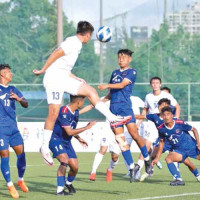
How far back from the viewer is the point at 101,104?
41.3 ft

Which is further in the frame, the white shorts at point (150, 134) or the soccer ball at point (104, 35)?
the white shorts at point (150, 134)

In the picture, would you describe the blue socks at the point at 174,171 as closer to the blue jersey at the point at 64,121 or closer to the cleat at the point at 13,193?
the blue jersey at the point at 64,121

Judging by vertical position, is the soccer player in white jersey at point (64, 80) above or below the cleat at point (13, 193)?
above

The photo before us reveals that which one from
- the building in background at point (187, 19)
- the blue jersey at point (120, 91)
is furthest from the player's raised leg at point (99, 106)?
the building in background at point (187, 19)

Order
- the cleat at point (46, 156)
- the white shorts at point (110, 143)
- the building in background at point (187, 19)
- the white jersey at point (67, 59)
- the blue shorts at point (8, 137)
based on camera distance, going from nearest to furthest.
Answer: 1. the white jersey at point (67, 59)
2. the cleat at point (46, 156)
3. the blue shorts at point (8, 137)
4. the white shorts at point (110, 143)
5. the building in background at point (187, 19)

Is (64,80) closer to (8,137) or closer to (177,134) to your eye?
(8,137)

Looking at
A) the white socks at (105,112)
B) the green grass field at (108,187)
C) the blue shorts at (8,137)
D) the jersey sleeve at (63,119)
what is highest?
the white socks at (105,112)

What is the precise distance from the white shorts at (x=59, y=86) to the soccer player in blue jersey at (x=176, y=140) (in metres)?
2.77

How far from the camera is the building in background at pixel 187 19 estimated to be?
38906 mm

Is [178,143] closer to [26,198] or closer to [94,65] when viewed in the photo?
[26,198]

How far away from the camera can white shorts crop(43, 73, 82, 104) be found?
1272 cm

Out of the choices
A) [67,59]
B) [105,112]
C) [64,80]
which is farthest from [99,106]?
[67,59]

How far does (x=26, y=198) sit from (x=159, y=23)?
2810 cm

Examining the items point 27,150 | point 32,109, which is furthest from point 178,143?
point 32,109
